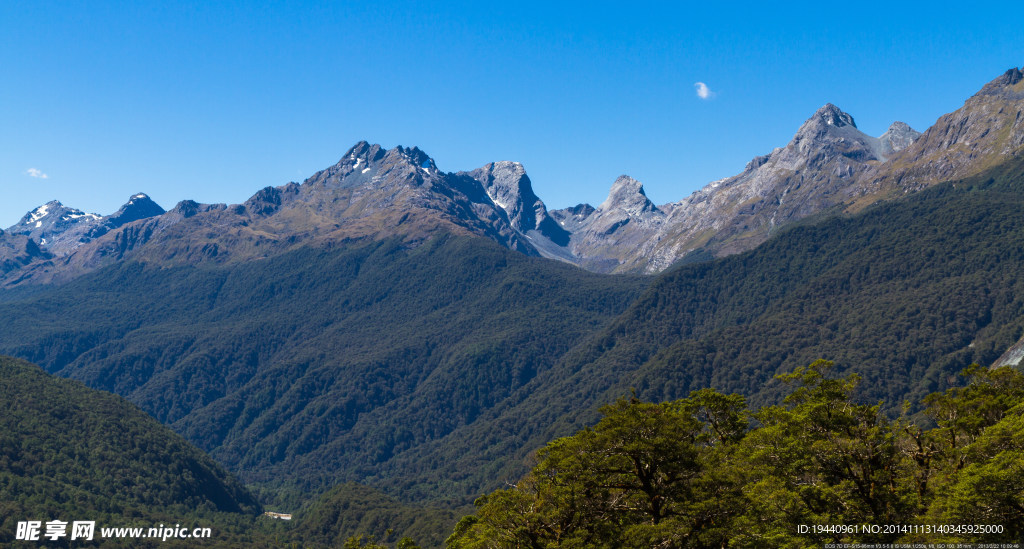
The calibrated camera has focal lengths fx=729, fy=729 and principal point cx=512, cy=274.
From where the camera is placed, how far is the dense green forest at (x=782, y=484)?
62531 mm

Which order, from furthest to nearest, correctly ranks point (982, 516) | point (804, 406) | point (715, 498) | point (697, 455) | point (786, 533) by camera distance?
point (804, 406)
point (697, 455)
point (715, 498)
point (786, 533)
point (982, 516)

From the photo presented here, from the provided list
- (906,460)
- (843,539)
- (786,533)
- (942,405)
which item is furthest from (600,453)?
(942,405)

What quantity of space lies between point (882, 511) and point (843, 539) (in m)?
7.42

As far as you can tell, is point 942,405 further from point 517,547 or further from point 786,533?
point 517,547

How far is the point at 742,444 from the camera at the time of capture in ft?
263

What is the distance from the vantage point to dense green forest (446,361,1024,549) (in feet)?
205

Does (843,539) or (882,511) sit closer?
(843,539)

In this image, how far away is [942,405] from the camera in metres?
86.8

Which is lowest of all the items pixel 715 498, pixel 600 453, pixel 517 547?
pixel 517 547

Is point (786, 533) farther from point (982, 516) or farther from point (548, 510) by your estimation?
point (548, 510)

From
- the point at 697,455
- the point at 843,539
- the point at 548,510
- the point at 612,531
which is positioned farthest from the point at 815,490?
the point at 548,510

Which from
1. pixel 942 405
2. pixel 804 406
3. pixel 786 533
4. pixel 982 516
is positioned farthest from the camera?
pixel 942 405

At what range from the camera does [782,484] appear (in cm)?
6950

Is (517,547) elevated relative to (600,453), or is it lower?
lower
